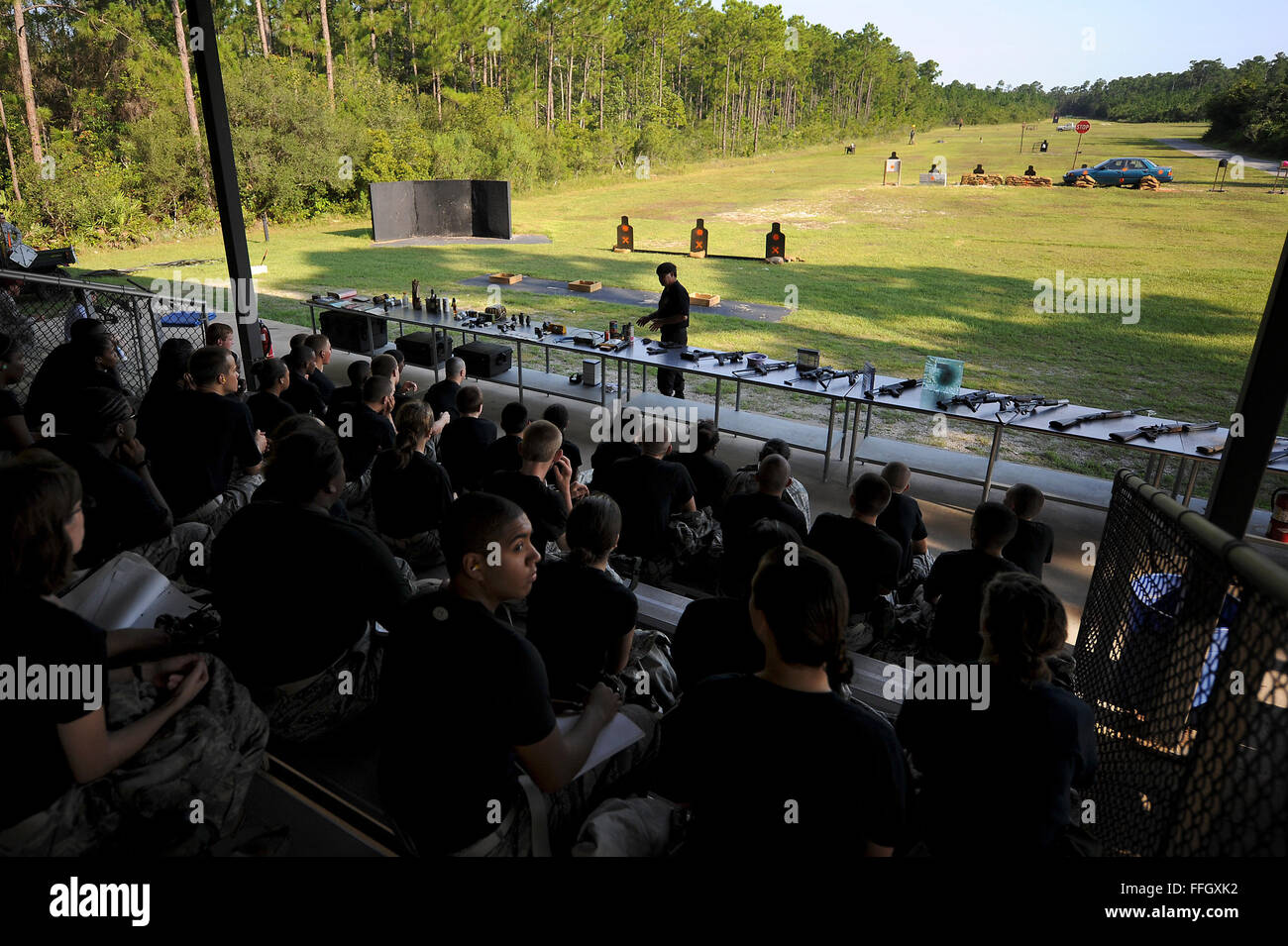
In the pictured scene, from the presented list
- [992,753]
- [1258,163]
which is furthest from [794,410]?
[1258,163]

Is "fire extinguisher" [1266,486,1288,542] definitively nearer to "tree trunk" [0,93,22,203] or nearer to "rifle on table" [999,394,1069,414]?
"rifle on table" [999,394,1069,414]

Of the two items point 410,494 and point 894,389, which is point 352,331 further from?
point 894,389

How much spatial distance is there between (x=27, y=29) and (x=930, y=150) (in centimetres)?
4505

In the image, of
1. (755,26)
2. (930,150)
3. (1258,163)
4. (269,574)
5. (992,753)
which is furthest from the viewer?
(930,150)

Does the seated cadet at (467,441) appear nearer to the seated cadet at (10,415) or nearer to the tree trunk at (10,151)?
the seated cadet at (10,415)

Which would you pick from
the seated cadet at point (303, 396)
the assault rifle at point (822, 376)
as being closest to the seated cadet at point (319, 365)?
the seated cadet at point (303, 396)

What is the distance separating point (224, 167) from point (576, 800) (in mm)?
6910

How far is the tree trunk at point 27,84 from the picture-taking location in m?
19.6

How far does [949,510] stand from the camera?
616cm

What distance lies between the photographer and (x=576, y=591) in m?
2.65

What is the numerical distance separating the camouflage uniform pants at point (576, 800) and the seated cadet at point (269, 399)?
12.1 feet

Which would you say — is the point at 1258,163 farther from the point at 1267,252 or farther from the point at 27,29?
the point at 27,29

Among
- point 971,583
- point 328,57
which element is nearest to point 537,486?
point 971,583

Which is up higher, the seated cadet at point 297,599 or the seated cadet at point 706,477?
the seated cadet at point 297,599
